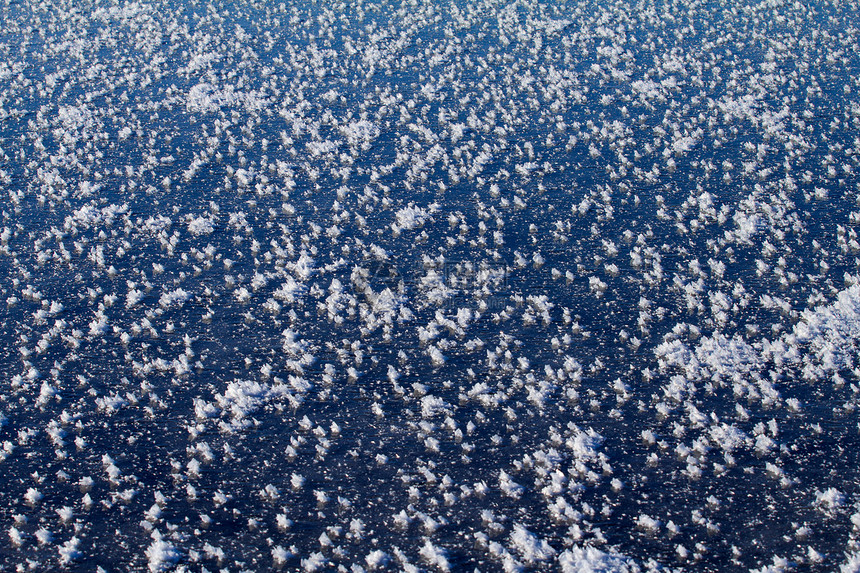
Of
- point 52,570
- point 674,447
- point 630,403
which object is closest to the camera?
point 52,570

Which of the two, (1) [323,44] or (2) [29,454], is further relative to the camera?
(1) [323,44]

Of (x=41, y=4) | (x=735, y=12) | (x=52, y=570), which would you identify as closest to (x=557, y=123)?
(x=735, y=12)

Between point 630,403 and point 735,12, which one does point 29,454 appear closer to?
point 630,403

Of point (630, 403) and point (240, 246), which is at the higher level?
point (240, 246)

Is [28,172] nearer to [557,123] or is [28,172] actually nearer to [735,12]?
[557,123]

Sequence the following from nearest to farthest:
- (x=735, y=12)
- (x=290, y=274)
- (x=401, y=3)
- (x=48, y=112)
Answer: (x=290, y=274) → (x=48, y=112) → (x=735, y=12) → (x=401, y=3)

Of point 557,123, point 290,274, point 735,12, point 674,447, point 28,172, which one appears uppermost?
point 735,12

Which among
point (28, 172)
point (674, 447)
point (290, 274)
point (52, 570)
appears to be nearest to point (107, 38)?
point (28, 172)
